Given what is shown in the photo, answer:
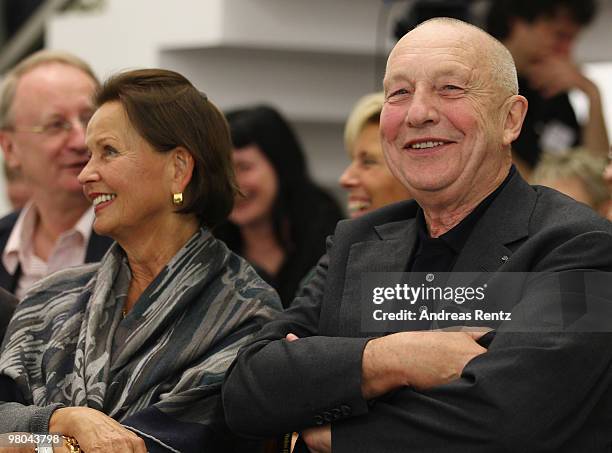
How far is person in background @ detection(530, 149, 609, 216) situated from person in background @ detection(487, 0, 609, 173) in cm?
52

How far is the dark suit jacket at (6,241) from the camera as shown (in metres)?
4.55

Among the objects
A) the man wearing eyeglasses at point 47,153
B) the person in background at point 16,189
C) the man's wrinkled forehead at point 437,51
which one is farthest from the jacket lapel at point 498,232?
the person in background at point 16,189

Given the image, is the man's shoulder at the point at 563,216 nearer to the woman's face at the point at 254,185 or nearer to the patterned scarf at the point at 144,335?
the patterned scarf at the point at 144,335

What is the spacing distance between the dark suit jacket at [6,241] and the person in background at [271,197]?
39.1 inches

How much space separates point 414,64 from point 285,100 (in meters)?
3.78

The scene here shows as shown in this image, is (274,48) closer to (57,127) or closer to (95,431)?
(57,127)

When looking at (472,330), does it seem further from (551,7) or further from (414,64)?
(551,7)

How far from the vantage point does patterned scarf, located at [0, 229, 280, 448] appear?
3.35m

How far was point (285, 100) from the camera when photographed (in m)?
6.88

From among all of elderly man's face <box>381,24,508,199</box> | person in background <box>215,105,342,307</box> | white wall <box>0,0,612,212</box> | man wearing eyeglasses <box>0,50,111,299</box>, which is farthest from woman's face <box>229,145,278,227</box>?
elderly man's face <box>381,24,508,199</box>

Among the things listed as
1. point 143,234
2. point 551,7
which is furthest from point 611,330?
point 551,7

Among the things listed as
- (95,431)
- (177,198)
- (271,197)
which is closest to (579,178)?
(271,197)

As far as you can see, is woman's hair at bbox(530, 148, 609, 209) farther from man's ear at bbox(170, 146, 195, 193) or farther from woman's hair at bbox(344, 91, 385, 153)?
man's ear at bbox(170, 146, 195, 193)

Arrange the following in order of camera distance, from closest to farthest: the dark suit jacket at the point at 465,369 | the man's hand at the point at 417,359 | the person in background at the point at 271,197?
the dark suit jacket at the point at 465,369, the man's hand at the point at 417,359, the person in background at the point at 271,197
